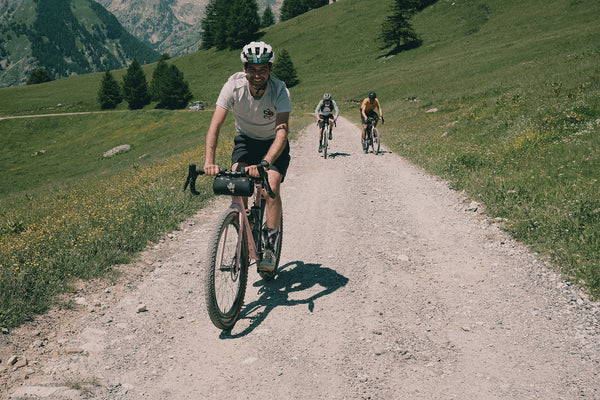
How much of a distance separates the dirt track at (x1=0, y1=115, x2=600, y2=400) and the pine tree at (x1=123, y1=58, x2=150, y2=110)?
272 feet

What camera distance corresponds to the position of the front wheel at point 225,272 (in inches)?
154

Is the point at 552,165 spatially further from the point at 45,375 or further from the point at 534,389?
the point at 45,375

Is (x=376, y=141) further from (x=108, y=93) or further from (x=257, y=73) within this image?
(x=108, y=93)

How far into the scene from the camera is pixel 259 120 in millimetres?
4840

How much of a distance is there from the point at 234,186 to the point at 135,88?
284 feet

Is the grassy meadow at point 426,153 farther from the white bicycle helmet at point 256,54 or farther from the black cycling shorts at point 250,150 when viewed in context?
the white bicycle helmet at point 256,54

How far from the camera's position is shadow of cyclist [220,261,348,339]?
4630mm

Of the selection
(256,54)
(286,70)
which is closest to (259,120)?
(256,54)

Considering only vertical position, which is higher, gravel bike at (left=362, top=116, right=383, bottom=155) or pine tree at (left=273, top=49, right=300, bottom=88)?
pine tree at (left=273, top=49, right=300, bottom=88)

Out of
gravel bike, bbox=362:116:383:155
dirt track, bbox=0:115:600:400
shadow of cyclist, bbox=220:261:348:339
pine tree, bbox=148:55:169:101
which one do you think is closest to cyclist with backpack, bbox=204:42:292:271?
shadow of cyclist, bbox=220:261:348:339

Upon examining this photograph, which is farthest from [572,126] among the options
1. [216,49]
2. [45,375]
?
[216,49]

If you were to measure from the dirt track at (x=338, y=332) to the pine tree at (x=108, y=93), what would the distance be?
86.1 metres

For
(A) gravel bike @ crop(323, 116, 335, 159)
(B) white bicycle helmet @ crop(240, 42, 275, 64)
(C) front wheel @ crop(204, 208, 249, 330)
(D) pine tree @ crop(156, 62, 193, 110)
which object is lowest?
(C) front wheel @ crop(204, 208, 249, 330)

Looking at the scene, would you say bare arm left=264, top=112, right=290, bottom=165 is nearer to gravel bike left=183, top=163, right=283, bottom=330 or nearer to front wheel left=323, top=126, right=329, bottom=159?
gravel bike left=183, top=163, right=283, bottom=330
